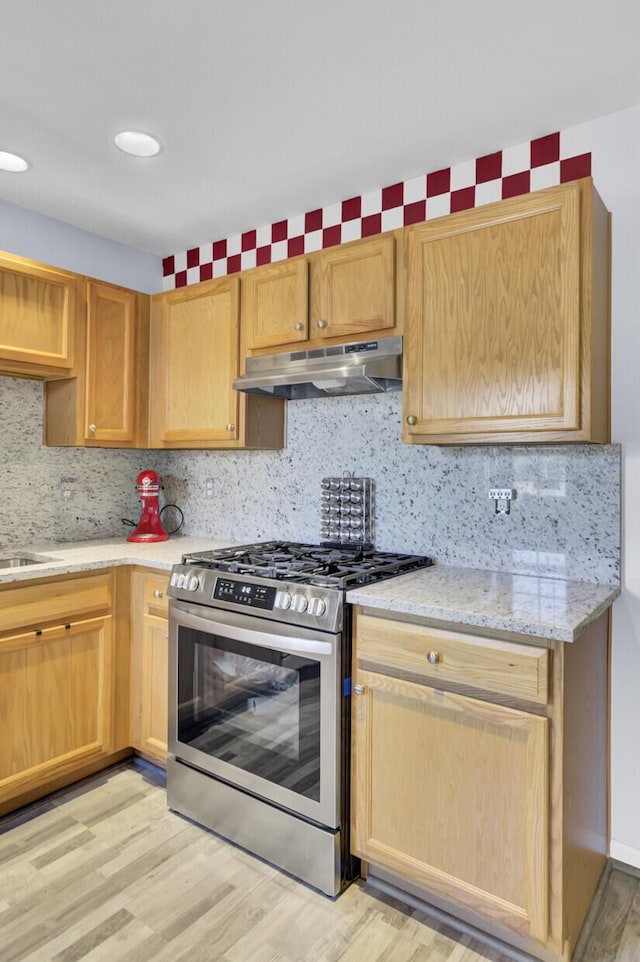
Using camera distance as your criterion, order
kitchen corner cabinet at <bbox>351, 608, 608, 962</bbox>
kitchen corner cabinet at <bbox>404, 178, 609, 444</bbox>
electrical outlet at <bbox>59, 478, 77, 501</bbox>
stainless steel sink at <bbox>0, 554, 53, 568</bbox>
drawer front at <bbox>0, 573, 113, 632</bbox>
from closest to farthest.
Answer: kitchen corner cabinet at <bbox>351, 608, 608, 962</bbox> < kitchen corner cabinet at <bbox>404, 178, 609, 444</bbox> < drawer front at <bbox>0, 573, 113, 632</bbox> < stainless steel sink at <bbox>0, 554, 53, 568</bbox> < electrical outlet at <bbox>59, 478, 77, 501</bbox>

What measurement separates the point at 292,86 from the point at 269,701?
198 cm

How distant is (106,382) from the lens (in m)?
2.80

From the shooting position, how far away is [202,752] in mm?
2115

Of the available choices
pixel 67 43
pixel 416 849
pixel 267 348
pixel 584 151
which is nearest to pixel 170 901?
pixel 416 849

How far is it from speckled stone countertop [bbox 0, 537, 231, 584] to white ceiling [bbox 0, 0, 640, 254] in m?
1.57

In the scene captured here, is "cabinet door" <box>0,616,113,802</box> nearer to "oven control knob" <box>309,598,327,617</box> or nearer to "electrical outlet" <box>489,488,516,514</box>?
"oven control knob" <box>309,598,327,617</box>

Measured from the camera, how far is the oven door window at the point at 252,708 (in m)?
1.82

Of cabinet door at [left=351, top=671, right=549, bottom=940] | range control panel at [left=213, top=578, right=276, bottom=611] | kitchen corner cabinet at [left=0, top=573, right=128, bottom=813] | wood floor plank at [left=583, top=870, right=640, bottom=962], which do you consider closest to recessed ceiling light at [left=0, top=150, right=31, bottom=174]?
kitchen corner cabinet at [left=0, top=573, right=128, bottom=813]

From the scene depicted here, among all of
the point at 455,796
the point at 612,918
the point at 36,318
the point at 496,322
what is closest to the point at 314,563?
the point at 455,796

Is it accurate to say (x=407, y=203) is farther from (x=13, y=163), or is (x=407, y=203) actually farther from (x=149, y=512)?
(x=149, y=512)

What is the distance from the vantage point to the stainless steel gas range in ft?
5.81

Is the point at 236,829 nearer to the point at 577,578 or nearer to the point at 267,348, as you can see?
the point at 577,578

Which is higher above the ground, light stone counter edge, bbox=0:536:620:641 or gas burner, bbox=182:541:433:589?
gas burner, bbox=182:541:433:589

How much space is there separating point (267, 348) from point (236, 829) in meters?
1.87
